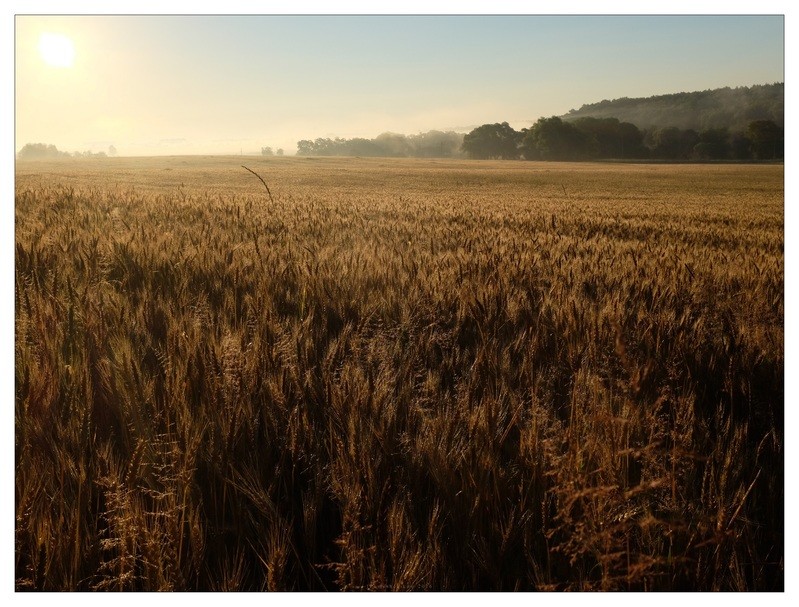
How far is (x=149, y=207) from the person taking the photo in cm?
519

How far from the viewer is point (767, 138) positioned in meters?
3.14

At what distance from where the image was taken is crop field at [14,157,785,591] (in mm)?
1212

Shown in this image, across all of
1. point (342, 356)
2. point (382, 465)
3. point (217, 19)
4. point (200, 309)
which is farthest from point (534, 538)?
point (217, 19)

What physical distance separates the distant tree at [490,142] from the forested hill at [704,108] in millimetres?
1106

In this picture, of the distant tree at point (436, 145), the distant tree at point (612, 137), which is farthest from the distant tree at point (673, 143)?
the distant tree at point (436, 145)

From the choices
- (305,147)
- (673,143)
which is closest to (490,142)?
(673,143)

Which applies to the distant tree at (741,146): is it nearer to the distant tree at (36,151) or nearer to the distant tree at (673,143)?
the distant tree at (673,143)

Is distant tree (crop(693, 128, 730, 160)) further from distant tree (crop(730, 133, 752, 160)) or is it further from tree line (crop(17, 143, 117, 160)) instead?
tree line (crop(17, 143, 117, 160))

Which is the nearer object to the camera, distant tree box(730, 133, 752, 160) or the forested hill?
the forested hill

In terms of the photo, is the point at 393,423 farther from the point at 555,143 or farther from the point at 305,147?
the point at 555,143

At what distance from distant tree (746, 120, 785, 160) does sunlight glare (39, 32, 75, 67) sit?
3.73 meters

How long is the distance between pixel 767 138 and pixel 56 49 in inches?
155

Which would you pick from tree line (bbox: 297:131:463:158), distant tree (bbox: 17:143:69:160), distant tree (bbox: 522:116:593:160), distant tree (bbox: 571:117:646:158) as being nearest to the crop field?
distant tree (bbox: 17:143:69:160)

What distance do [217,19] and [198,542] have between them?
8.74ft
